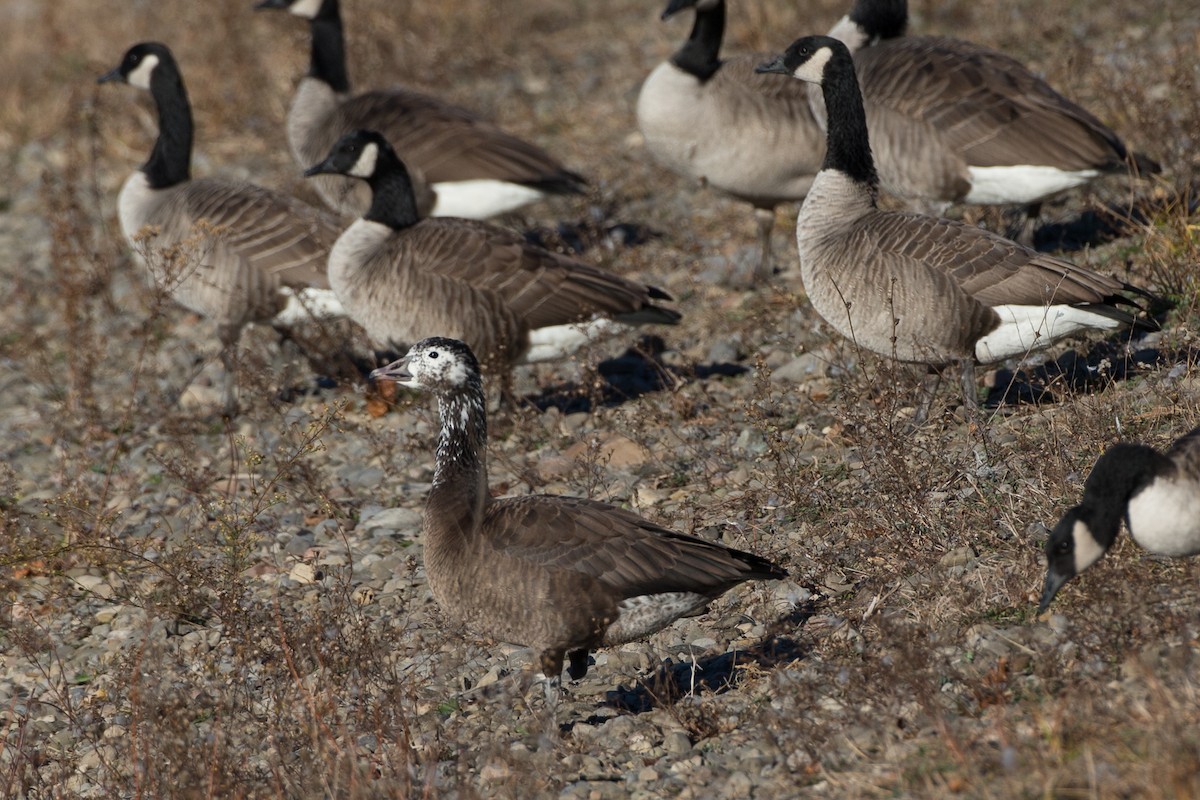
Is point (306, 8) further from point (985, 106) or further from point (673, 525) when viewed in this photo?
point (673, 525)

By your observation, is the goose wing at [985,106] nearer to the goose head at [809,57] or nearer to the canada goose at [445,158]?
the goose head at [809,57]

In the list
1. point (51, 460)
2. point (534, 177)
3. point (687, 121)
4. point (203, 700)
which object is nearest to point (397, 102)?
point (534, 177)

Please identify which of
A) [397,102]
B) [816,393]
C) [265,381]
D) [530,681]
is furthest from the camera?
[397,102]

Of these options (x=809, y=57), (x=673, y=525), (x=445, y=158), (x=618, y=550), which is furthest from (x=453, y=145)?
(x=618, y=550)

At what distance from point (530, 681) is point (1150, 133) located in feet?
20.7

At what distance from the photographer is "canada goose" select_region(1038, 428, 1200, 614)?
471 centimetres

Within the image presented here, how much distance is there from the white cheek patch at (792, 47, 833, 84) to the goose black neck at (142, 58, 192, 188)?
5.12 meters

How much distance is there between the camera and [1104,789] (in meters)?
3.86

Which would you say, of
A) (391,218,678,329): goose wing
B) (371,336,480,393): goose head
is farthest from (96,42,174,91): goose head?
(371,336,480,393): goose head

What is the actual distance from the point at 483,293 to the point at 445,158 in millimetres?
2381

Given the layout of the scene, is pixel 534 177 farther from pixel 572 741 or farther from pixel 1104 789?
pixel 1104 789

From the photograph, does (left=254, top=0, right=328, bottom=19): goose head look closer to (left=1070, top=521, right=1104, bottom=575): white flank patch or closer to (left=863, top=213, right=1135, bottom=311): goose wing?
(left=863, top=213, right=1135, bottom=311): goose wing

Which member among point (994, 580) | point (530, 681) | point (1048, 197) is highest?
point (1048, 197)

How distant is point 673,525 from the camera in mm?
6777
